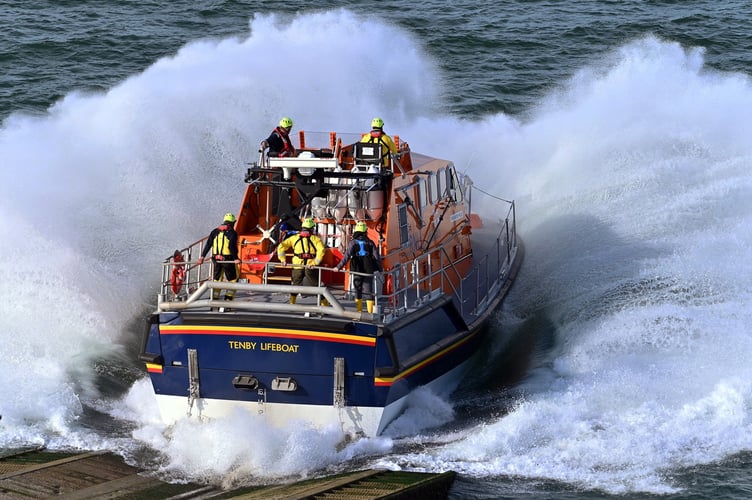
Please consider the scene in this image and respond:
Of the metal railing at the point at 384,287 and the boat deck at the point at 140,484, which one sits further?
the metal railing at the point at 384,287

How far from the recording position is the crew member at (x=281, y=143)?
16531mm

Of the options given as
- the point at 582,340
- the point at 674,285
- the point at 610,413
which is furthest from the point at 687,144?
the point at 610,413

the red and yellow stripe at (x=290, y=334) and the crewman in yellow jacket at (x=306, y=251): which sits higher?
the crewman in yellow jacket at (x=306, y=251)

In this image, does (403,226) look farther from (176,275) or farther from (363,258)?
(176,275)

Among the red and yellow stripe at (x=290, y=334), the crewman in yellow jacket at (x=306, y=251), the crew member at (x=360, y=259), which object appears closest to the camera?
the red and yellow stripe at (x=290, y=334)

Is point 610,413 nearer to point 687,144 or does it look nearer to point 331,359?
point 331,359

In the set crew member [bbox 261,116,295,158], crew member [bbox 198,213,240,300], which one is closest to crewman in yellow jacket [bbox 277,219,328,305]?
crew member [bbox 198,213,240,300]

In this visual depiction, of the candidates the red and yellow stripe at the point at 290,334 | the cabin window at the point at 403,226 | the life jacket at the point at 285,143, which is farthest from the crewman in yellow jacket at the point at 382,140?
the red and yellow stripe at the point at 290,334

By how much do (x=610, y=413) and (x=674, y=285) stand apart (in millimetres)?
3325

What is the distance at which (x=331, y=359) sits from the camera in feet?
44.8

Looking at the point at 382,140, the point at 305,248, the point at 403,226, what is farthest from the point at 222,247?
the point at 382,140

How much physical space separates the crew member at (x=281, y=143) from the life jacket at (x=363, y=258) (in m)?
2.77

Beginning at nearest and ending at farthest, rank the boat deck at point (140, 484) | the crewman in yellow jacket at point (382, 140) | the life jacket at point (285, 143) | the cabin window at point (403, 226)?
1. the boat deck at point (140, 484)
2. the cabin window at point (403, 226)
3. the crewman in yellow jacket at point (382, 140)
4. the life jacket at point (285, 143)

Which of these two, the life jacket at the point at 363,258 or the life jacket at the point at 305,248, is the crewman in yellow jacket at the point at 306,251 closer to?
the life jacket at the point at 305,248
